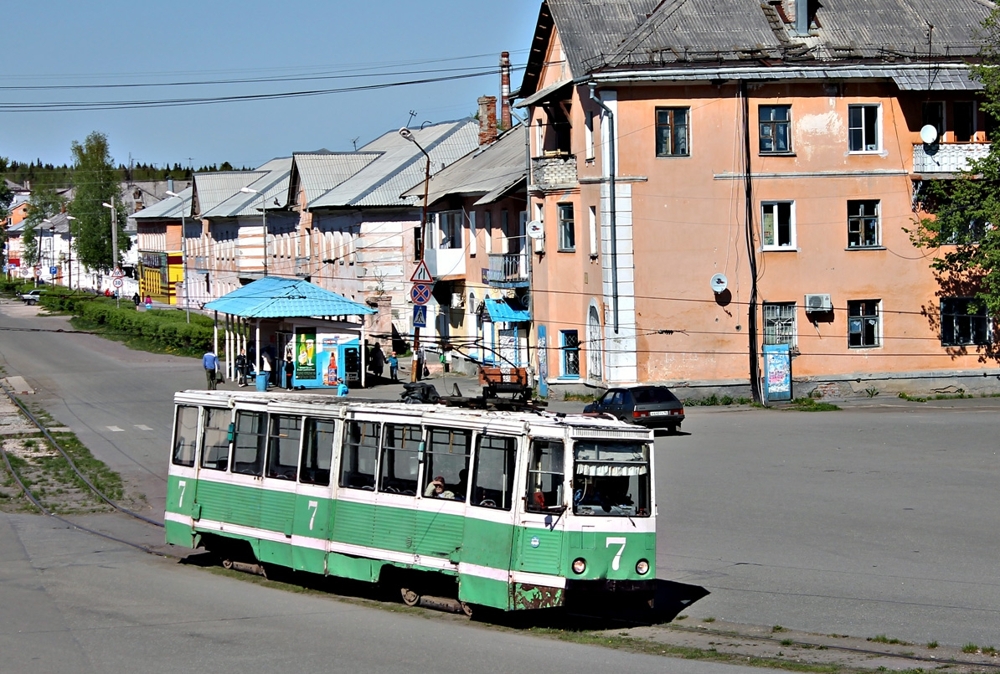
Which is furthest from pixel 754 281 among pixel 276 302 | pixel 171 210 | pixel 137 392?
pixel 171 210

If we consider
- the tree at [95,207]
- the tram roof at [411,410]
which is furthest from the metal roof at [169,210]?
the tram roof at [411,410]

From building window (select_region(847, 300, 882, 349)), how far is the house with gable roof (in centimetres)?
5

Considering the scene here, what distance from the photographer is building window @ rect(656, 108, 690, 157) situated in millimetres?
35188

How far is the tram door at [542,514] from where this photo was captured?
13.1m

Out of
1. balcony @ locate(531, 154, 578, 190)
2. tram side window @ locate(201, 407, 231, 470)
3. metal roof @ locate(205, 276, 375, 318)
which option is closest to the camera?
tram side window @ locate(201, 407, 231, 470)

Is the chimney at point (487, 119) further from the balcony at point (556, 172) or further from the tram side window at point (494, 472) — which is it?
the tram side window at point (494, 472)

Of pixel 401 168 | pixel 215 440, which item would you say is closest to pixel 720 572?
pixel 215 440

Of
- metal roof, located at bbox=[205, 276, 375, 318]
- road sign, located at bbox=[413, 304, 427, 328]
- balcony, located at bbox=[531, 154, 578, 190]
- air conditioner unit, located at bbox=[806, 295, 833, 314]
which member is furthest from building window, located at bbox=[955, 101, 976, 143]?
metal roof, located at bbox=[205, 276, 375, 318]

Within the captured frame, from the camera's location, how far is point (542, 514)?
13141mm

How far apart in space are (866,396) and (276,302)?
1999cm

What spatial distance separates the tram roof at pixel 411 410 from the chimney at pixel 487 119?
4003 cm

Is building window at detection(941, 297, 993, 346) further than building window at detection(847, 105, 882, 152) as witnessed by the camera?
Yes

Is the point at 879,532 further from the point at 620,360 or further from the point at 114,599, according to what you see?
the point at 620,360

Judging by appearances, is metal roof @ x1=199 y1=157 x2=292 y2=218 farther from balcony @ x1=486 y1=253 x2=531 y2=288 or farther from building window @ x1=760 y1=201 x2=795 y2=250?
building window @ x1=760 y1=201 x2=795 y2=250
